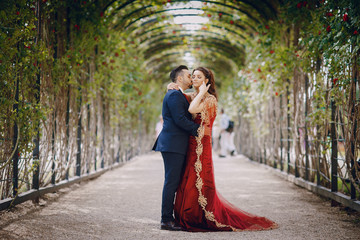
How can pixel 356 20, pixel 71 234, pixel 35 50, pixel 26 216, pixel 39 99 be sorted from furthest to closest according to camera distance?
pixel 39 99, pixel 35 50, pixel 26 216, pixel 356 20, pixel 71 234

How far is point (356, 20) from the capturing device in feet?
13.7

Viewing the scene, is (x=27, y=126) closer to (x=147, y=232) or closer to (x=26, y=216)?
(x=26, y=216)

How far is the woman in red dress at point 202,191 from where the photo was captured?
13.3 ft

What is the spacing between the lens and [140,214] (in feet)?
16.0

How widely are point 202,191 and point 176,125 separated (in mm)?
666

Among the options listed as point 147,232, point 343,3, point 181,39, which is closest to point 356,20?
point 343,3

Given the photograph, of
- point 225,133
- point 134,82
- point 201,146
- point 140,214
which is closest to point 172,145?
point 201,146

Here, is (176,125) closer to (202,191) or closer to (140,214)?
(202,191)

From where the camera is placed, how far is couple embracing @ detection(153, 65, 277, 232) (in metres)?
4.04

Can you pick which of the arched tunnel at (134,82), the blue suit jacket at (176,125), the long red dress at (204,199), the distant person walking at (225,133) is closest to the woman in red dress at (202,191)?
the long red dress at (204,199)

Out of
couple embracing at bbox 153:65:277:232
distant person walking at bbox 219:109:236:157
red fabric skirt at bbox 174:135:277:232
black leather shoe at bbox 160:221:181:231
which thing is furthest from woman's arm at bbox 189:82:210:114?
distant person walking at bbox 219:109:236:157

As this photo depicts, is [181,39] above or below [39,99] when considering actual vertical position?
above

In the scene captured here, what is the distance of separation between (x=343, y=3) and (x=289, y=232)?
7.68ft

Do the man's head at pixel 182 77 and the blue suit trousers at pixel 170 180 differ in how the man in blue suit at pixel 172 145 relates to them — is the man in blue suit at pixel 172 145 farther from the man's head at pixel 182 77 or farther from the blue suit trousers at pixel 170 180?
the man's head at pixel 182 77
